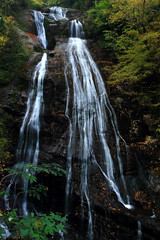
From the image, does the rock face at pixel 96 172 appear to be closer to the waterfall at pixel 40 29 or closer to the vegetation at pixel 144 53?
the vegetation at pixel 144 53

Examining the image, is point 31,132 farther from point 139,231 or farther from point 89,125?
point 139,231

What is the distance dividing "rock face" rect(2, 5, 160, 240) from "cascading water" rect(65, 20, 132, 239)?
0.71 ft

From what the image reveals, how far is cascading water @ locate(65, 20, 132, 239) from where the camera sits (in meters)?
4.93

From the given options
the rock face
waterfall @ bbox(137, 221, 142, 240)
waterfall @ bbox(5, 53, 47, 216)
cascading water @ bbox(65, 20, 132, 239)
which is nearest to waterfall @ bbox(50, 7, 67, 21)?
cascading water @ bbox(65, 20, 132, 239)

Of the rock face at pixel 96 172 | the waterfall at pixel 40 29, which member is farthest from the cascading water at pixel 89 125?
the waterfall at pixel 40 29

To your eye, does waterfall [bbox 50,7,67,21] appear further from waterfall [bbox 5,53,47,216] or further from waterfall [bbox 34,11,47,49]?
waterfall [bbox 5,53,47,216]

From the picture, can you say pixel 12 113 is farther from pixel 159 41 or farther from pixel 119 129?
pixel 159 41

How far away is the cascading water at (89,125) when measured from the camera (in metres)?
4.93

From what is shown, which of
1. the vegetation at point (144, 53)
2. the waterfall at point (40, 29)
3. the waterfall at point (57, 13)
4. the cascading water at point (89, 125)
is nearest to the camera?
the cascading water at point (89, 125)

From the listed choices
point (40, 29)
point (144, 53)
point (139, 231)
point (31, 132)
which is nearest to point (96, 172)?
point (139, 231)

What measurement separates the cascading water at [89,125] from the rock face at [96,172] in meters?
0.22

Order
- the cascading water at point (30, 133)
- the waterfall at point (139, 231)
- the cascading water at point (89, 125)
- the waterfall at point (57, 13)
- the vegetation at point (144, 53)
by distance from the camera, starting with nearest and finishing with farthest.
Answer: the waterfall at point (139, 231), the cascading water at point (89, 125), the cascading water at point (30, 133), the vegetation at point (144, 53), the waterfall at point (57, 13)

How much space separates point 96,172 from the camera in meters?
5.08

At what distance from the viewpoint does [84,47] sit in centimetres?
1030
